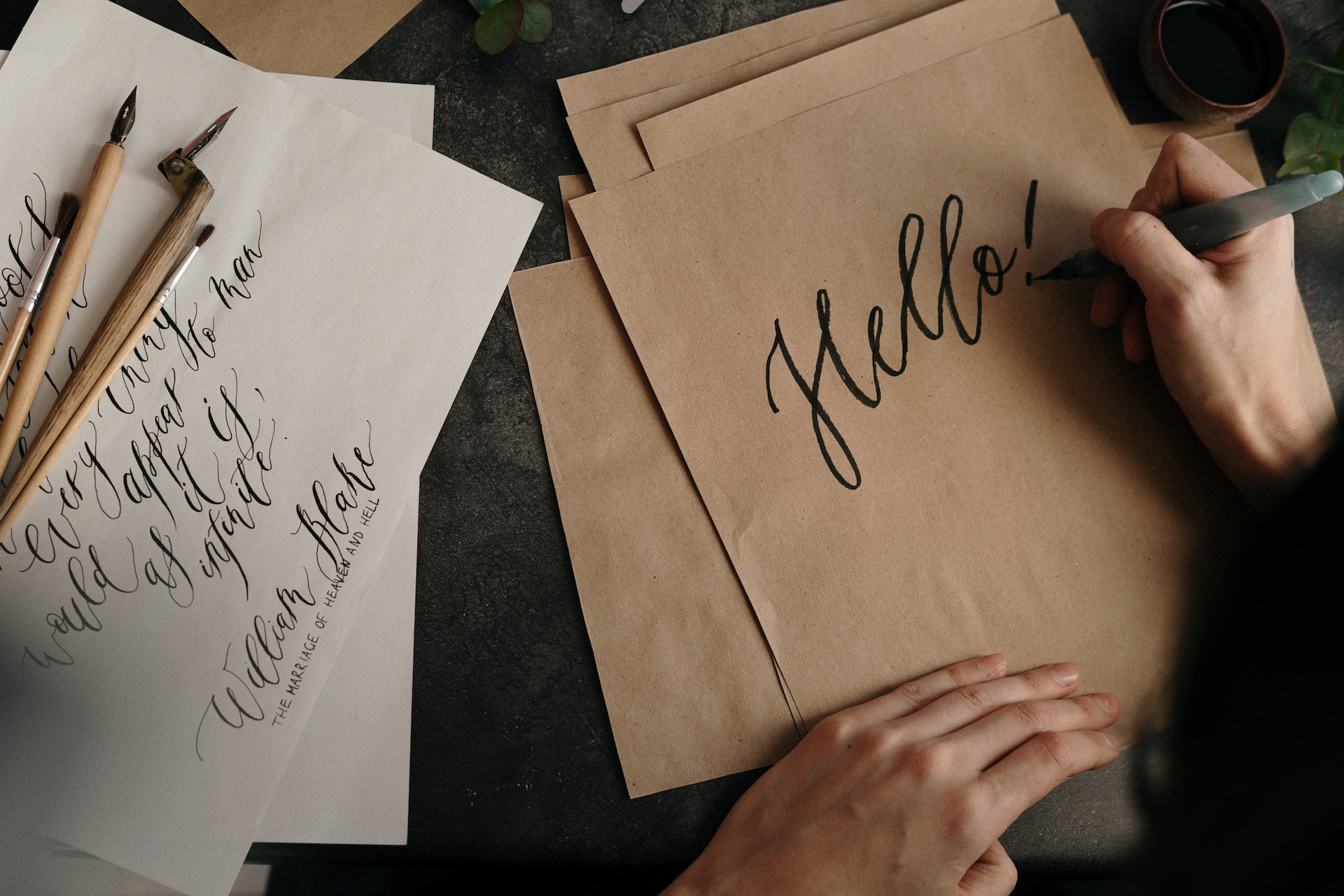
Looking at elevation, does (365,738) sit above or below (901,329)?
below

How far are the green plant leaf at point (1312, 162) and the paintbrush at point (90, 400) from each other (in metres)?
0.71

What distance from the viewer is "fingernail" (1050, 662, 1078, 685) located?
451mm

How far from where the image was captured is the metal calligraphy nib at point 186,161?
0.44 m

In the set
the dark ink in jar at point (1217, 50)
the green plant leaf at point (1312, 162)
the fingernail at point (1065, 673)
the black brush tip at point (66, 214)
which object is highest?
the black brush tip at point (66, 214)

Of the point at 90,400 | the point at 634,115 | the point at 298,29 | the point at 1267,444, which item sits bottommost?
the point at 1267,444

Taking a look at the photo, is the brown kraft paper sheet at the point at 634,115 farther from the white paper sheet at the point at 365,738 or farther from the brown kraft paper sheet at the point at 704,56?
the white paper sheet at the point at 365,738

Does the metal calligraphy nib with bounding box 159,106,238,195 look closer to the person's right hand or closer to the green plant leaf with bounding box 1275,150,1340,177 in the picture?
the person's right hand

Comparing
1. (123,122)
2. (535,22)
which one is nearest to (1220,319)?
(535,22)

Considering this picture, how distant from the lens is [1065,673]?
1.49 ft

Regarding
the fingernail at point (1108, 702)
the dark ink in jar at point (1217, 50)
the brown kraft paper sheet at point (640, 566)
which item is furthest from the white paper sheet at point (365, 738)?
the dark ink in jar at point (1217, 50)

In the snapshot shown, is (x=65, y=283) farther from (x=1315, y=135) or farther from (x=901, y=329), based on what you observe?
(x=1315, y=135)

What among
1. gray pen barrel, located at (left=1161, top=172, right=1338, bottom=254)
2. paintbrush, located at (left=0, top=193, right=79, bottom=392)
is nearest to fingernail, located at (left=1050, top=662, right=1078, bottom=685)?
Answer: gray pen barrel, located at (left=1161, top=172, right=1338, bottom=254)

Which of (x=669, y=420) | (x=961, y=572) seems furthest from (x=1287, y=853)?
(x=669, y=420)

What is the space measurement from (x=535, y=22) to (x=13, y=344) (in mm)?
375
